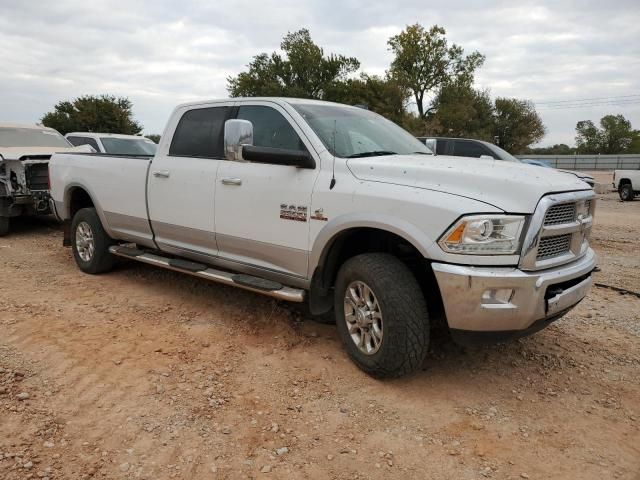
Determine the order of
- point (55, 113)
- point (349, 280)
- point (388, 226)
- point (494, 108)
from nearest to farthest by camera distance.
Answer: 1. point (388, 226)
2. point (349, 280)
3. point (55, 113)
4. point (494, 108)

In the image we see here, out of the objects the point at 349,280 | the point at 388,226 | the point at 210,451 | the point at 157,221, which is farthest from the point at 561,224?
the point at 157,221

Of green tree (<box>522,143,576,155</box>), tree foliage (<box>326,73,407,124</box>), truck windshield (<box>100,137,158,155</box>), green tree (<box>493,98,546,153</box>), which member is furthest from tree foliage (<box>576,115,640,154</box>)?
truck windshield (<box>100,137,158,155</box>)

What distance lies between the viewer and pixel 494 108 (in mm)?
58719

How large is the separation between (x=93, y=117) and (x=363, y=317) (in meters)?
41.2

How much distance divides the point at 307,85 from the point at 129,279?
1820 inches

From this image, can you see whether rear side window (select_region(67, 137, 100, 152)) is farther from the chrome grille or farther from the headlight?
the chrome grille

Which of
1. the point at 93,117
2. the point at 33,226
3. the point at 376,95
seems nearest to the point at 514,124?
the point at 376,95

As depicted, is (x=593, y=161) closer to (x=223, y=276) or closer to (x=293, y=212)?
(x=223, y=276)

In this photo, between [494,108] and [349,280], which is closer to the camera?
[349,280]

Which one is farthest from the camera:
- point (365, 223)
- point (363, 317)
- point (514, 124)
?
point (514, 124)

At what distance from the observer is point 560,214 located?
3377 mm

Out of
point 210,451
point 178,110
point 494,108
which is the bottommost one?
point 210,451

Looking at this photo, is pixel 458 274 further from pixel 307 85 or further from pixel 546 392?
pixel 307 85

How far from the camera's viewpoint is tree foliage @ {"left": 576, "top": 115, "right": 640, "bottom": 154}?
78.9 m
